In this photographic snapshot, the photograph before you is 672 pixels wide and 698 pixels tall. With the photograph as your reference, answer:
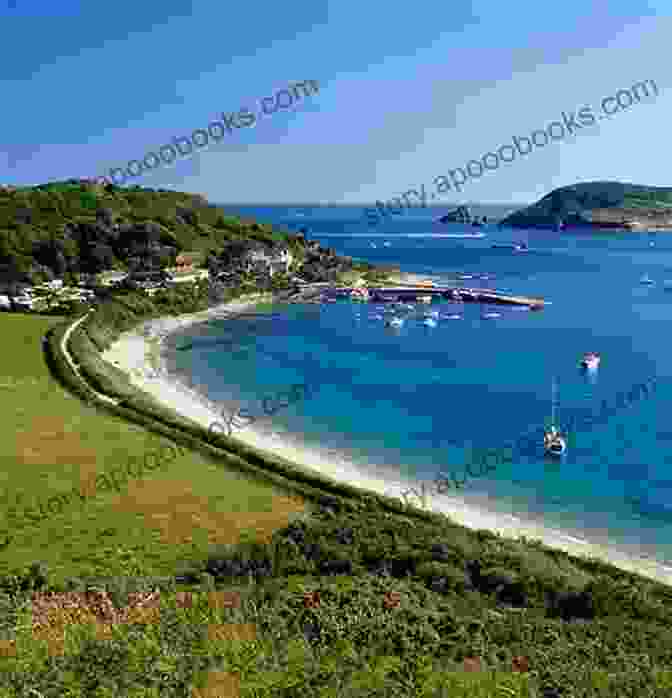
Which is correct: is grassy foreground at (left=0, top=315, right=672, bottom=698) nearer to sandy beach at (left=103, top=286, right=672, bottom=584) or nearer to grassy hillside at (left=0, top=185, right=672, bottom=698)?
grassy hillside at (left=0, top=185, right=672, bottom=698)

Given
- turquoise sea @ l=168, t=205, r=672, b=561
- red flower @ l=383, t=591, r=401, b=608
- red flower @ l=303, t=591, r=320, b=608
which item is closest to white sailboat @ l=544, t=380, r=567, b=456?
turquoise sea @ l=168, t=205, r=672, b=561

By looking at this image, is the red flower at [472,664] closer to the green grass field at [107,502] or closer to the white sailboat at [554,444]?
the green grass field at [107,502]

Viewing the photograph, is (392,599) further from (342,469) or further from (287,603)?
(342,469)

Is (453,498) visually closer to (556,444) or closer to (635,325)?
(556,444)

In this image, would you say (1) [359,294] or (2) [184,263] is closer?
(1) [359,294]

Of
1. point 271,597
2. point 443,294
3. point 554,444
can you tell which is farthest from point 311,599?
point 443,294

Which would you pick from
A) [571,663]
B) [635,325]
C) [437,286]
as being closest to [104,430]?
[571,663]

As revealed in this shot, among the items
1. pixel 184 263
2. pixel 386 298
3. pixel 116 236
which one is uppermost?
pixel 116 236
